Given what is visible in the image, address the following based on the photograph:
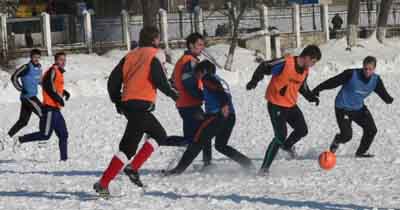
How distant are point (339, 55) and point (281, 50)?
241 centimetres

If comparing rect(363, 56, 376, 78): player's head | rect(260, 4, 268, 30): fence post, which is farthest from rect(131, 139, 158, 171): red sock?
rect(260, 4, 268, 30): fence post

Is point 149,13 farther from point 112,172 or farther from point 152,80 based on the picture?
point 112,172

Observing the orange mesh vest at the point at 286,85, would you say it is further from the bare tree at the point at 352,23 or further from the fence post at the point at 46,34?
the bare tree at the point at 352,23

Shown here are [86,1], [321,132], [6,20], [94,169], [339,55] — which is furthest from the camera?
[86,1]

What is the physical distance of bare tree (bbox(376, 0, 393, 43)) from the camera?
1623 inches

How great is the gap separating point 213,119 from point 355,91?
7.46ft

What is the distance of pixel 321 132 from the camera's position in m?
16.3

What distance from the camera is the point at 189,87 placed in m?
11.1

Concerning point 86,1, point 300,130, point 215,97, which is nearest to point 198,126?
point 215,97

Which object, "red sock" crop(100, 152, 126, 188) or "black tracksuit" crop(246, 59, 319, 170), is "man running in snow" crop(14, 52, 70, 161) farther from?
"red sock" crop(100, 152, 126, 188)

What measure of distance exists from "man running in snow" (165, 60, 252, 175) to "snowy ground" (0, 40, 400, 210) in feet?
0.67

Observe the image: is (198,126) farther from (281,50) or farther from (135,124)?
(281,50)

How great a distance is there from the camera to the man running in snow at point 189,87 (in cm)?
1100

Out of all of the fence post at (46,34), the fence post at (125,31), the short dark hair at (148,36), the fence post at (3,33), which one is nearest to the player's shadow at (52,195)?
the short dark hair at (148,36)
